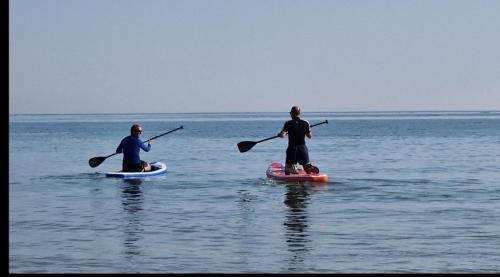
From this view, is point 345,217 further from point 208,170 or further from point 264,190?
point 208,170

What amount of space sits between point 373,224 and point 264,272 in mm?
4688

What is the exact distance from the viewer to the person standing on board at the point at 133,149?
23.5 metres

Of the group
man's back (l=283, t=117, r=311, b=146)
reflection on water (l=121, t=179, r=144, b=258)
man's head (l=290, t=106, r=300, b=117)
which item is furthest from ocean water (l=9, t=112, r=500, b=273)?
man's head (l=290, t=106, r=300, b=117)

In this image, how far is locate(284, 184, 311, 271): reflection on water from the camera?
1191 centimetres

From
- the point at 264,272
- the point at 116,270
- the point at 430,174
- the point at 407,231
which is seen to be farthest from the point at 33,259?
the point at 430,174

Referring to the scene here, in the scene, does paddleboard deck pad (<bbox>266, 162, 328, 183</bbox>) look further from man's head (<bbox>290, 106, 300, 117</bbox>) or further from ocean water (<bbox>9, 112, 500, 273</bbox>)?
man's head (<bbox>290, 106, 300, 117</bbox>)

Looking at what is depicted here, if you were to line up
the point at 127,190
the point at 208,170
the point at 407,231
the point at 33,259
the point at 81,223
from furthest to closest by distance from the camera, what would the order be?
the point at 208,170, the point at 127,190, the point at 81,223, the point at 407,231, the point at 33,259

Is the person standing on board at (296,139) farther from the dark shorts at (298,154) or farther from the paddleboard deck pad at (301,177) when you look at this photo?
the paddleboard deck pad at (301,177)

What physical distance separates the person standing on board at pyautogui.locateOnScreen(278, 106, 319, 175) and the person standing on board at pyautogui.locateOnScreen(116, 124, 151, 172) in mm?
3734

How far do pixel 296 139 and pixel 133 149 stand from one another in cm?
462

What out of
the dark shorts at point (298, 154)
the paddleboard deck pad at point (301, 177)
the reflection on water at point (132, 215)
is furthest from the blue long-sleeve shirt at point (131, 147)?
the dark shorts at point (298, 154)

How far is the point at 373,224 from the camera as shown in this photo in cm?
1520

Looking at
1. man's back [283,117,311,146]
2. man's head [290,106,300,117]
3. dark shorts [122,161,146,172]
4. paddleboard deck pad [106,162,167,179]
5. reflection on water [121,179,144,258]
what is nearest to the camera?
reflection on water [121,179,144,258]

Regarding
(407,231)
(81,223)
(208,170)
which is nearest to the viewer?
(407,231)
